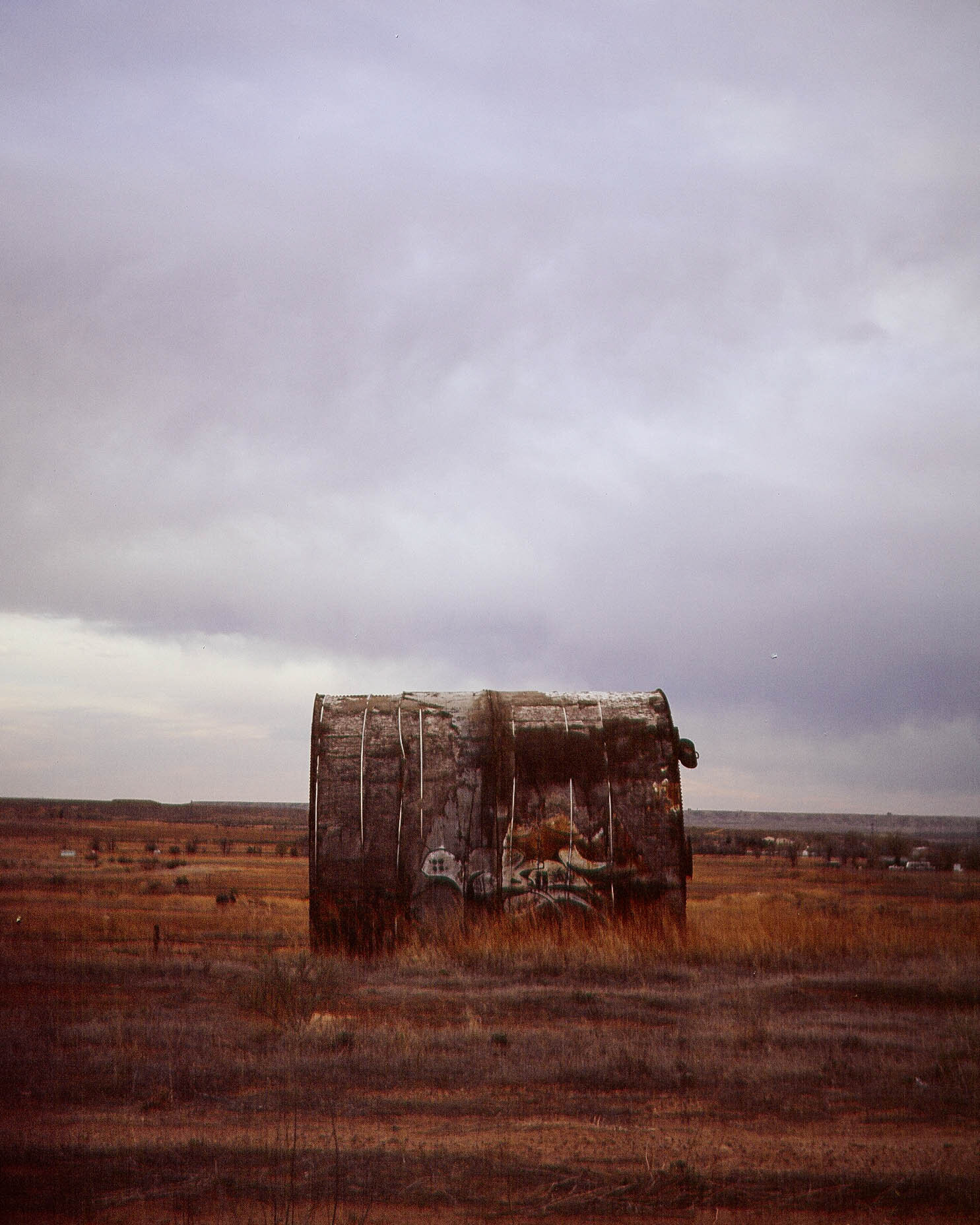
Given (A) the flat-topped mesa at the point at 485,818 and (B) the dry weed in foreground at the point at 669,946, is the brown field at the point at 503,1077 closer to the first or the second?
(B) the dry weed in foreground at the point at 669,946

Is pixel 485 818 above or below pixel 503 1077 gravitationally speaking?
above

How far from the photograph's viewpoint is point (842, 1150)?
202 inches

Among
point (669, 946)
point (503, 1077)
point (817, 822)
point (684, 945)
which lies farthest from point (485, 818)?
point (817, 822)

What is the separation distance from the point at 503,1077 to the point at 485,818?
579 centimetres

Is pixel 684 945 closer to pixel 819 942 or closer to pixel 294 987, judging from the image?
pixel 819 942

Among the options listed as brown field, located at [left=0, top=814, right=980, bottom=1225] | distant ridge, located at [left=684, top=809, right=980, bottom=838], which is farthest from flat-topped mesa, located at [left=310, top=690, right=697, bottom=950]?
distant ridge, located at [left=684, top=809, right=980, bottom=838]

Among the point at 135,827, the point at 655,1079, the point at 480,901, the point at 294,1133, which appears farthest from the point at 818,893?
the point at 135,827

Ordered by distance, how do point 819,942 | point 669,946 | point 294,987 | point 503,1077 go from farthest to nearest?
point 819,942 < point 669,946 < point 294,987 < point 503,1077

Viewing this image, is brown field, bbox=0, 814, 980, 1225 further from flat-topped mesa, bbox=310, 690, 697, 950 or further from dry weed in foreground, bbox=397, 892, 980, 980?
flat-topped mesa, bbox=310, 690, 697, 950

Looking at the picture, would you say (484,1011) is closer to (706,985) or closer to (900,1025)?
(706,985)

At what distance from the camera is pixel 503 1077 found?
6383 mm

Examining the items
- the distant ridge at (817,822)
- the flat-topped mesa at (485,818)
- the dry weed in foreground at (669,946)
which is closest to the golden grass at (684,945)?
the dry weed in foreground at (669,946)

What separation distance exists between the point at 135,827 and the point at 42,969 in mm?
65628

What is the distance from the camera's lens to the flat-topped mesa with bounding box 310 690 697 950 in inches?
467
